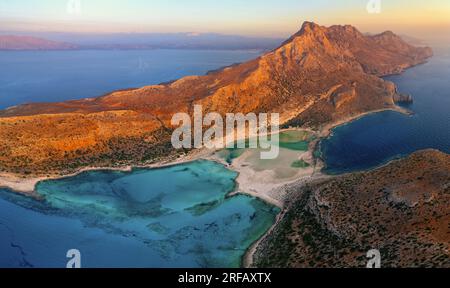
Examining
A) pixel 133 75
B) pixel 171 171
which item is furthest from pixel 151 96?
pixel 133 75

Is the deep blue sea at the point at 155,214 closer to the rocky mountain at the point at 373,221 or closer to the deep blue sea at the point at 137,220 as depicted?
the deep blue sea at the point at 137,220

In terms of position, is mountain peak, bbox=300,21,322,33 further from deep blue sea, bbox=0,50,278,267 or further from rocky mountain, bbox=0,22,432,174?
deep blue sea, bbox=0,50,278,267

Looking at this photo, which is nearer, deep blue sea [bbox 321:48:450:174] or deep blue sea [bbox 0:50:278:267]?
deep blue sea [bbox 0:50:278:267]

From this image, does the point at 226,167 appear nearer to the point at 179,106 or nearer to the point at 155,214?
the point at 155,214

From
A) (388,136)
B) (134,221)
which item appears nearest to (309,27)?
(388,136)

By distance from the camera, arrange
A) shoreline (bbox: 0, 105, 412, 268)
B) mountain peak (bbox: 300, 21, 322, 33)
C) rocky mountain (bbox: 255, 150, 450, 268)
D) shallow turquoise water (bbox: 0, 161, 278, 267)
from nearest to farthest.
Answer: rocky mountain (bbox: 255, 150, 450, 268)
shallow turquoise water (bbox: 0, 161, 278, 267)
shoreline (bbox: 0, 105, 412, 268)
mountain peak (bbox: 300, 21, 322, 33)

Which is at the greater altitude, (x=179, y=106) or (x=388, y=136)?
(x=179, y=106)

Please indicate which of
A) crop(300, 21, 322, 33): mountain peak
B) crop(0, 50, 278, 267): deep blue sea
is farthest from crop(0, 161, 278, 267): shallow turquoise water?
crop(300, 21, 322, 33): mountain peak
